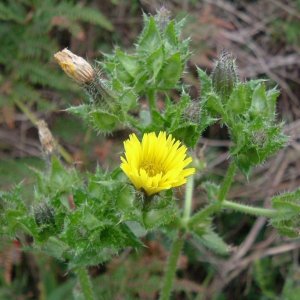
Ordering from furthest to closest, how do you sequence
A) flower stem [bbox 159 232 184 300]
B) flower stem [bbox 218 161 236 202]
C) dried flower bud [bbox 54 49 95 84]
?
flower stem [bbox 159 232 184 300]
flower stem [bbox 218 161 236 202]
dried flower bud [bbox 54 49 95 84]

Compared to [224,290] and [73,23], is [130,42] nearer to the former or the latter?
[73,23]

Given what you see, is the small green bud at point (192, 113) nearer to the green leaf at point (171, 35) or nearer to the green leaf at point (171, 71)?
the green leaf at point (171, 71)

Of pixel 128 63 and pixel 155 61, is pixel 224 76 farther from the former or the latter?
pixel 128 63

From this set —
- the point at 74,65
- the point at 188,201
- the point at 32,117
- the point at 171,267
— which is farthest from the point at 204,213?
the point at 32,117

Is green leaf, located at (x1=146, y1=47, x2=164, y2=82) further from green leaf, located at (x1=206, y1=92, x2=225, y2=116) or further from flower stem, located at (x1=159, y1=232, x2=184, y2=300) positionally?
flower stem, located at (x1=159, y1=232, x2=184, y2=300)

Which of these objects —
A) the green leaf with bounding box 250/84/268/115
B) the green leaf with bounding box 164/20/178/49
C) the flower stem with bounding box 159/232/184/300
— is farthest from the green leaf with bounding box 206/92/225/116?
the flower stem with bounding box 159/232/184/300

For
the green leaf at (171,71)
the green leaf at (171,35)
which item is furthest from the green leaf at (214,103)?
the green leaf at (171,35)


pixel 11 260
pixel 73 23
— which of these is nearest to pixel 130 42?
pixel 73 23
